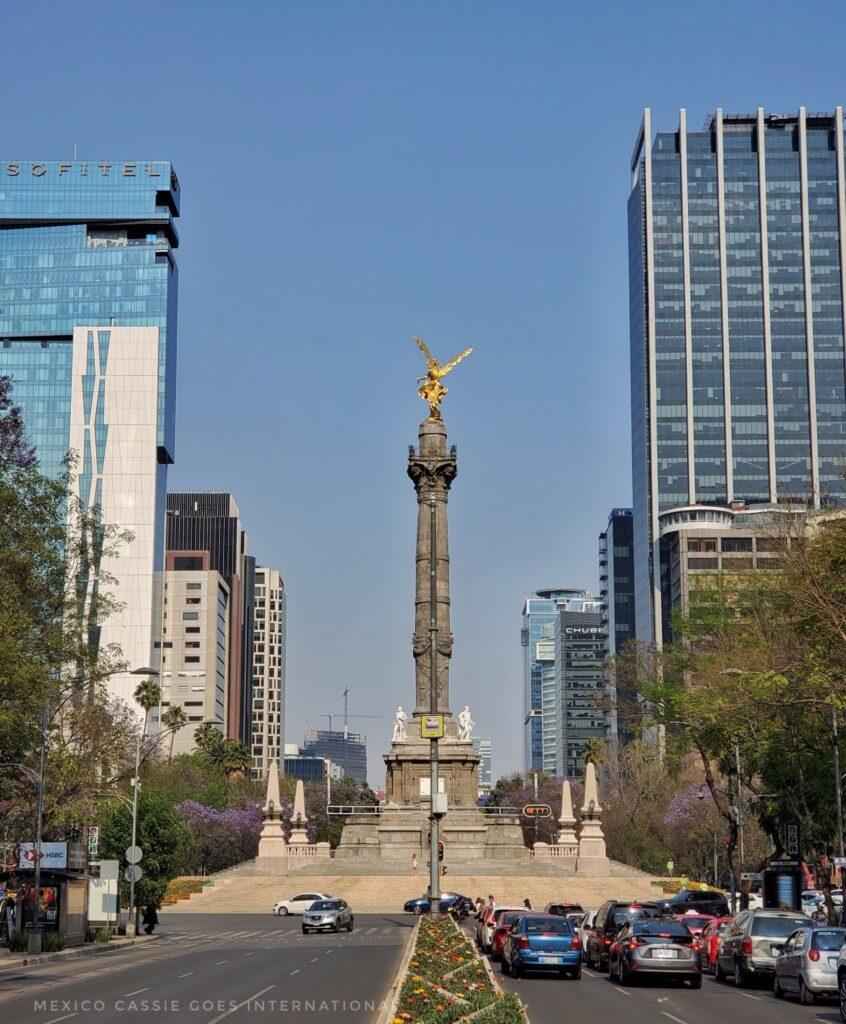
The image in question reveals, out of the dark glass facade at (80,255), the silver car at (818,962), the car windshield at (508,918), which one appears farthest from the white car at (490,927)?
the dark glass facade at (80,255)

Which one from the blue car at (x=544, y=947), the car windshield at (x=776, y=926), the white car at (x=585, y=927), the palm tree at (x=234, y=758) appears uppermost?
the palm tree at (x=234, y=758)

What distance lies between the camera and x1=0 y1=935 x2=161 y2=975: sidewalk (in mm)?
37844

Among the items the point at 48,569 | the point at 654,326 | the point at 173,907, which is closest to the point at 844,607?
the point at 48,569

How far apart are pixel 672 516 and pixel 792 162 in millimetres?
54656

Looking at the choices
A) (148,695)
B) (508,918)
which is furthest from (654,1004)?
(148,695)

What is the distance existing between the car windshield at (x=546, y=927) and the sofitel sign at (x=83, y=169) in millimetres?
168043

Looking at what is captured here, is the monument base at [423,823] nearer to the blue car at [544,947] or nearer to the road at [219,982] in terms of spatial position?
the road at [219,982]

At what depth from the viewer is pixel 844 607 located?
33.1 m

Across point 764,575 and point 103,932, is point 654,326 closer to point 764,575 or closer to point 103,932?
point 764,575

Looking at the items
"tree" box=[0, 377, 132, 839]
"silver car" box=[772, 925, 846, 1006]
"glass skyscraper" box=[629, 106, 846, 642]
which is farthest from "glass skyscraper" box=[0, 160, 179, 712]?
"silver car" box=[772, 925, 846, 1006]

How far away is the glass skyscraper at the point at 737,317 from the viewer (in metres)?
189

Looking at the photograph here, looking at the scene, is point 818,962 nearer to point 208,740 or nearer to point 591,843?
point 591,843

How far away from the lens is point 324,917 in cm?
5231

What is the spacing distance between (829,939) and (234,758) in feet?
376
